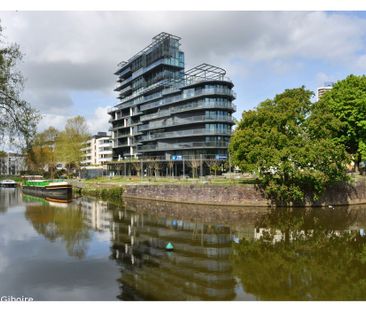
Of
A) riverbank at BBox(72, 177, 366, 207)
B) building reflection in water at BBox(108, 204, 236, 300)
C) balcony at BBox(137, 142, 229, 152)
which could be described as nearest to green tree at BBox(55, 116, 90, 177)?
balcony at BBox(137, 142, 229, 152)

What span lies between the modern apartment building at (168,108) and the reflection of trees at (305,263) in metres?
46.3

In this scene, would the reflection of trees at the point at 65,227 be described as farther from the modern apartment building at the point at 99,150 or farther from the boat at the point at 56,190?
the modern apartment building at the point at 99,150

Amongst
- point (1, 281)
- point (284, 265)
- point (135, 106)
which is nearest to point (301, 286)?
point (284, 265)

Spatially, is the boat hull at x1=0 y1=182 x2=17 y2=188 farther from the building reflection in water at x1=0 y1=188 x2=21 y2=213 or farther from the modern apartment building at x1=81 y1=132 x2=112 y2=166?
the building reflection in water at x1=0 y1=188 x2=21 y2=213

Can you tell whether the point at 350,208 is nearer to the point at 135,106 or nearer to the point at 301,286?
the point at 301,286

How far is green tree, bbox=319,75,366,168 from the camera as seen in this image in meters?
49.2

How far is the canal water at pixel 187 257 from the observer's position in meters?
14.8

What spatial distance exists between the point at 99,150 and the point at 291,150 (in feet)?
406

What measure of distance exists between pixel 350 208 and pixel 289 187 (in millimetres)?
8687

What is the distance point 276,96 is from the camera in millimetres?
41969

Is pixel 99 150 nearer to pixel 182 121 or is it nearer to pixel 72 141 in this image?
pixel 72 141

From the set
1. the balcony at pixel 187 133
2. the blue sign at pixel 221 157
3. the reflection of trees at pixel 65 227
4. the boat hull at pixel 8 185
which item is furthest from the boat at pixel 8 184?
the reflection of trees at pixel 65 227

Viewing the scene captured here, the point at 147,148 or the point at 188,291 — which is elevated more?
the point at 147,148

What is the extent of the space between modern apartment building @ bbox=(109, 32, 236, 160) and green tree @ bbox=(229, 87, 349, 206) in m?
32.8
